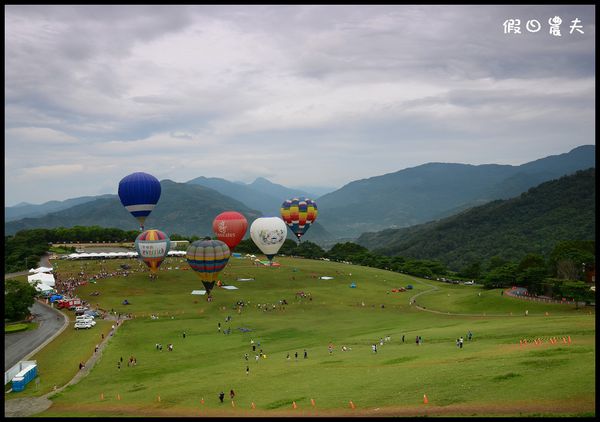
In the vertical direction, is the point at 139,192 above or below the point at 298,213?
above

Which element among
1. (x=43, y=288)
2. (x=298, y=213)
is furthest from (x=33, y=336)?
(x=298, y=213)

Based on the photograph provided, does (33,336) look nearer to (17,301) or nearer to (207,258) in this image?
(17,301)

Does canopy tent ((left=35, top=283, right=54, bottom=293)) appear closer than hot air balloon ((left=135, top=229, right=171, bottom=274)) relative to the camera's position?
Yes

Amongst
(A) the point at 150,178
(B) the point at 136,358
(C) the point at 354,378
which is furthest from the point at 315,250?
(C) the point at 354,378

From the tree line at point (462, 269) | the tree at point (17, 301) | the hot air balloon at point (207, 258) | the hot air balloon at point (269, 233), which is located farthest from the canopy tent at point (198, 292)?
the tree line at point (462, 269)

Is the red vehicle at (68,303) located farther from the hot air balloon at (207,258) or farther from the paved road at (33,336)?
the hot air balloon at (207,258)

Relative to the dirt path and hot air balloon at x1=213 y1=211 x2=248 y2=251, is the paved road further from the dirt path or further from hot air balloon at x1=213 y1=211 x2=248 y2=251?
hot air balloon at x1=213 y1=211 x2=248 y2=251

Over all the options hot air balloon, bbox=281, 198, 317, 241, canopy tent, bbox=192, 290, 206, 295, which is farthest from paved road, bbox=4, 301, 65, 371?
hot air balloon, bbox=281, 198, 317, 241
